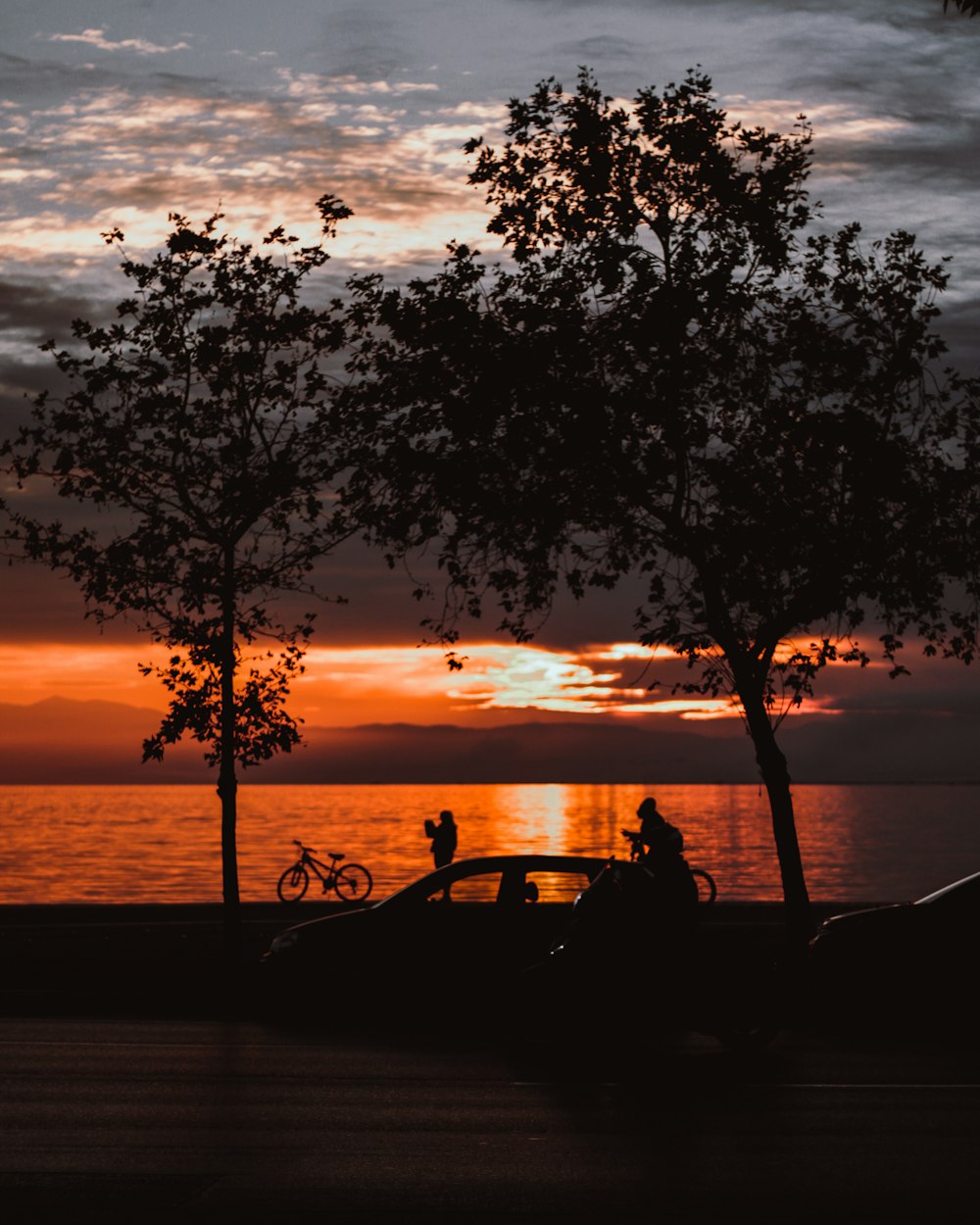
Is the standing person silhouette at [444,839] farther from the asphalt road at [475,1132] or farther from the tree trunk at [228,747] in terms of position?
the asphalt road at [475,1132]

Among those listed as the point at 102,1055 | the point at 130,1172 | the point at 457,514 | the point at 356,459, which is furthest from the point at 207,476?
the point at 130,1172

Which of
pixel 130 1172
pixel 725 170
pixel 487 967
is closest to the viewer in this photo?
pixel 130 1172

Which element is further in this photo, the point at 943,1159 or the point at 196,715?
the point at 196,715

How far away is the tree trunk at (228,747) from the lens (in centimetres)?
1942

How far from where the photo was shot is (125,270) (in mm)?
20172

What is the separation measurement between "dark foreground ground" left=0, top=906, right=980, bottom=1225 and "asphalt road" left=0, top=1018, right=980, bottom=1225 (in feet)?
0.08

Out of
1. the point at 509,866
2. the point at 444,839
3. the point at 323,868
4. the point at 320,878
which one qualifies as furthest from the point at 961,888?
the point at 320,878

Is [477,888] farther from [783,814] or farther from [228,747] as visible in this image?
[783,814]

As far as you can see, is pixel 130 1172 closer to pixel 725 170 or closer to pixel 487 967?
pixel 487 967

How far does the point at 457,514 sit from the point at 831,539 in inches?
181

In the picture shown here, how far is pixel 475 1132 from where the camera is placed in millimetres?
9445

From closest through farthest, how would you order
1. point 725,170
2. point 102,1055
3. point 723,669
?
point 102,1055
point 725,170
point 723,669

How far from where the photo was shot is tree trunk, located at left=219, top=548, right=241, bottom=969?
63.7 ft

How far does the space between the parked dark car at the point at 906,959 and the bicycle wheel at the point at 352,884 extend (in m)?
19.2
